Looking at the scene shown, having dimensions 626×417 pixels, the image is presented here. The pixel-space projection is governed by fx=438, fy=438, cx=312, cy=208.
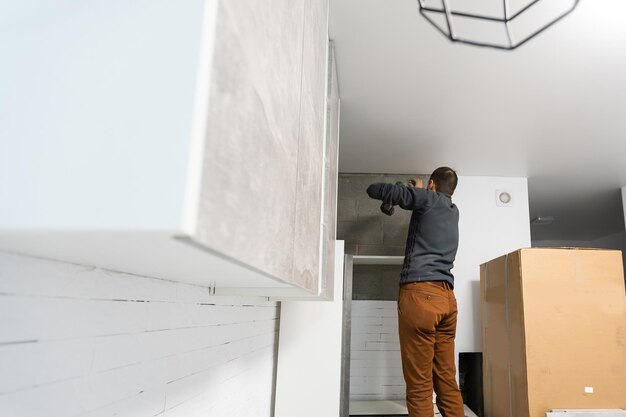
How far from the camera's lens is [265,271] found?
650mm

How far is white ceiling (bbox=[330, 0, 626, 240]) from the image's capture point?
1.90 metres

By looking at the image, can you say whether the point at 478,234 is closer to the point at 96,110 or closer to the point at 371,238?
the point at 371,238

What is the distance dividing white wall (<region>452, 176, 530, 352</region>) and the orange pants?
3.89ft

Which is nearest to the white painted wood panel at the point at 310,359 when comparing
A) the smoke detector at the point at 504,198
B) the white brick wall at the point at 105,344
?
the white brick wall at the point at 105,344

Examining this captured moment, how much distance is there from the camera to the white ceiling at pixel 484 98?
190 cm

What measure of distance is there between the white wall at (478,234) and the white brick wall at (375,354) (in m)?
0.55

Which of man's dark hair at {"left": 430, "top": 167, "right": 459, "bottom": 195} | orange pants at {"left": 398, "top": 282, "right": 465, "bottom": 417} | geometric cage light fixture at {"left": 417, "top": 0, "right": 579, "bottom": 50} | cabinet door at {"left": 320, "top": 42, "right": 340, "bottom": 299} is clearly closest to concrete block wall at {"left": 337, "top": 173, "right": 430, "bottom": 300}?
man's dark hair at {"left": 430, "top": 167, "right": 459, "bottom": 195}

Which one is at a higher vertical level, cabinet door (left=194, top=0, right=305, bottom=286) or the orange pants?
cabinet door (left=194, top=0, right=305, bottom=286)

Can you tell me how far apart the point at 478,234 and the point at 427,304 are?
1.71 meters

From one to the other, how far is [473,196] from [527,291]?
1472mm

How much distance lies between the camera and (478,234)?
12.5 ft

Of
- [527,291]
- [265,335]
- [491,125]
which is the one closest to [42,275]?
[265,335]

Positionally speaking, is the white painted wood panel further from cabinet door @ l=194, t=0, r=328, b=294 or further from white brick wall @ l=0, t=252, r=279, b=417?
cabinet door @ l=194, t=0, r=328, b=294

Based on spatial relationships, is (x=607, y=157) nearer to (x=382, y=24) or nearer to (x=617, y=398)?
(x=617, y=398)
